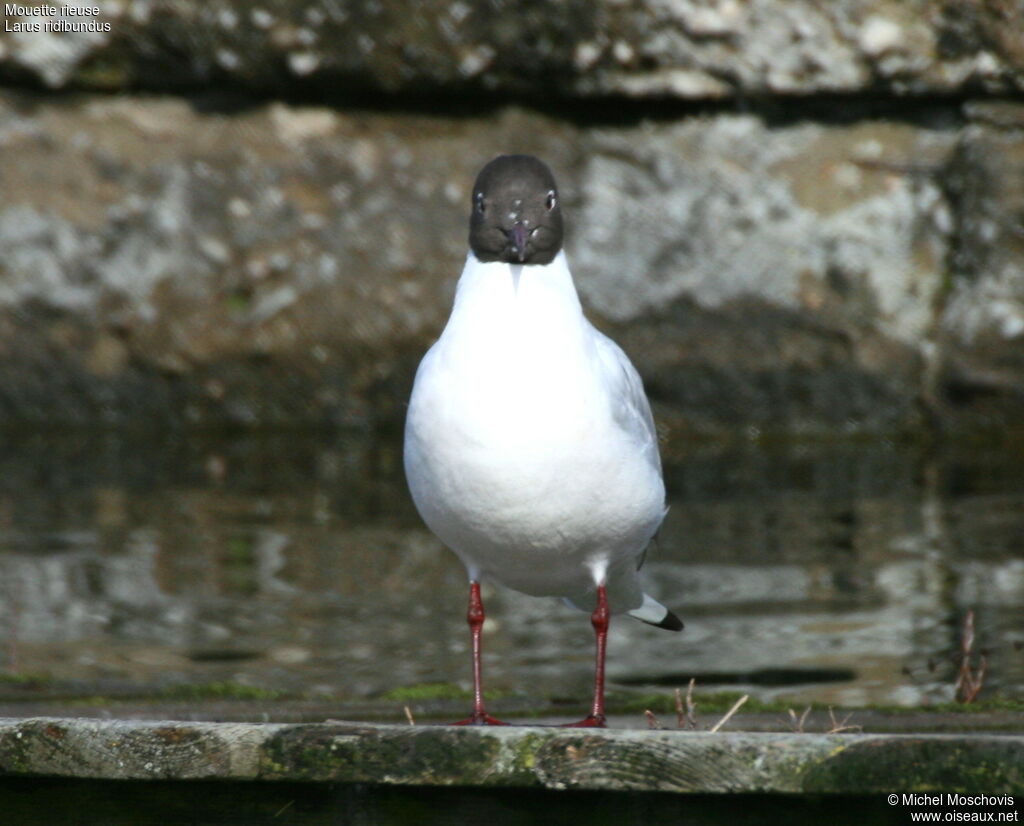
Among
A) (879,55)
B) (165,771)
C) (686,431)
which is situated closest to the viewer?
(165,771)

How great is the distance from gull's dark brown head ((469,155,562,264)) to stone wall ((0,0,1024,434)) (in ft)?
14.8

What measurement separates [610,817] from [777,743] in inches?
10.7

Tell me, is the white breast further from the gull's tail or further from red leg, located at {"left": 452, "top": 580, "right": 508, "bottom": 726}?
the gull's tail

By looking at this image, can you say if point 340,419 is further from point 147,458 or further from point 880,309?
point 880,309

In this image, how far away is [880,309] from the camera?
8.03m

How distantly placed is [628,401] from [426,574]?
2554mm

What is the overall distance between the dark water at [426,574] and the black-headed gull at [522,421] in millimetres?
919

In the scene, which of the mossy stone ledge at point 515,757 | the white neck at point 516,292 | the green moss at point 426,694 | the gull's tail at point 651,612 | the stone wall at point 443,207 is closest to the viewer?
the mossy stone ledge at point 515,757

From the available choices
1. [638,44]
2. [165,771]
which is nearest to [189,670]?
[165,771]

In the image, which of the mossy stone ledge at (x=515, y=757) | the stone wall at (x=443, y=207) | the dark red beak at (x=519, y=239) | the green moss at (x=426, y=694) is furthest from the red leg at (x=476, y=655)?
the stone wall at (x=443, y=207)

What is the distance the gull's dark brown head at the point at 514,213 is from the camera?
11.2 feet

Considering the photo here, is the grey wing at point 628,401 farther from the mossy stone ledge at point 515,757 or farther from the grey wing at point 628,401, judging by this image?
the mossy stone ledge at point 515,757

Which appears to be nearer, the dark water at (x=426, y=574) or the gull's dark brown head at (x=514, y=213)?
the gull's dark brown head at (x=514, y=213)

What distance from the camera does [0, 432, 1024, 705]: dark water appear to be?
180 inches
